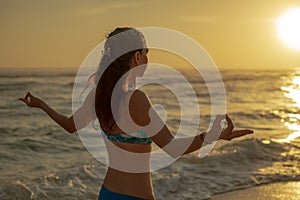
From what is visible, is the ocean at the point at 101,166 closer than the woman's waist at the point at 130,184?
No

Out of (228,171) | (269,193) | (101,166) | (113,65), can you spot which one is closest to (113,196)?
(113,65)

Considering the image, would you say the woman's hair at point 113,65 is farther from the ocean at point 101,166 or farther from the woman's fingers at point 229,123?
the ocean at point 101,166

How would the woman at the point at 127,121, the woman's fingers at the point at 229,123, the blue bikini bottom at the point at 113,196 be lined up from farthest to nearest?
1. the blue bikini bottom at the point at 113,196
2. the woman at the point at 127,121
3. the woman's fingers at the point at 229,123

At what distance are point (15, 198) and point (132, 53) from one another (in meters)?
6.42

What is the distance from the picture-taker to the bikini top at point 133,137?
2.92m

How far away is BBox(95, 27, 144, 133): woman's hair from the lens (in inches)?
115

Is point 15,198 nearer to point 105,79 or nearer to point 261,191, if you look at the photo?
point 261,191

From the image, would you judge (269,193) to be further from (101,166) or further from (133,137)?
(133,137)

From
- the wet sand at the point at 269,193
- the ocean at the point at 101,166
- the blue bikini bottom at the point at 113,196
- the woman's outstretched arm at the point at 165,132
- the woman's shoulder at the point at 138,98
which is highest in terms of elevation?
the woman's shoulder at the point at 138,98

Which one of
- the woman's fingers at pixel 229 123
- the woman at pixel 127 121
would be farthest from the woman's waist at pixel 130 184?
the woman's fingers at pixel 229 123

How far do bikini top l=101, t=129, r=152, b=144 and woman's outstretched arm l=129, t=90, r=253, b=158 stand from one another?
9cm

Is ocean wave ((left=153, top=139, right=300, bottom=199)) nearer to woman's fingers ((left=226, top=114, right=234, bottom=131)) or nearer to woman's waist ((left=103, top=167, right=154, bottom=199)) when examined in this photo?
woman's waist ((left=103, top=167, right=154, bottom=199))

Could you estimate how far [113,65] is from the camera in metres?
2.95

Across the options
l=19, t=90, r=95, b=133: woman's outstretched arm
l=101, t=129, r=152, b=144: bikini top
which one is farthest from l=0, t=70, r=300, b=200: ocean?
l=101, t=129, r=152, b=144: bikini top
